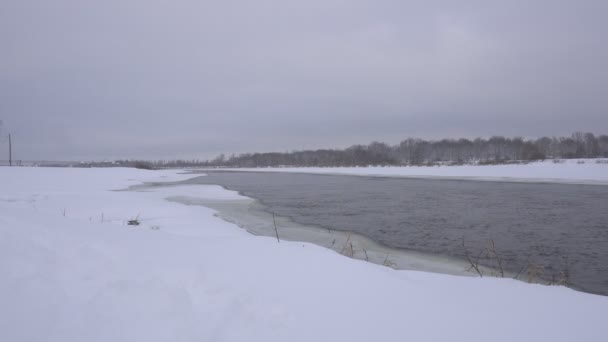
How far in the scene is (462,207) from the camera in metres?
13.5

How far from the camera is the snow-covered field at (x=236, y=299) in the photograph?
7.46ft

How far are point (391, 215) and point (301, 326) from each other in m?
10.2

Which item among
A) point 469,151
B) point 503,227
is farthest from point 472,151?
point 503,227

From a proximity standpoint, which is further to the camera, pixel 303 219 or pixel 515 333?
pixel 303 219

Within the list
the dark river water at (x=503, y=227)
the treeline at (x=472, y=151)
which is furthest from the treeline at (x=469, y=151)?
the dark river water at (x=503, y=227)

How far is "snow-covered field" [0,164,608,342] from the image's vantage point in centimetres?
227

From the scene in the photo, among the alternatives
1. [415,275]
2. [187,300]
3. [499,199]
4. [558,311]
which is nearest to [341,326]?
[187,300]

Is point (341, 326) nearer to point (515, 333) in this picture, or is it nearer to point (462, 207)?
point (515, 333)

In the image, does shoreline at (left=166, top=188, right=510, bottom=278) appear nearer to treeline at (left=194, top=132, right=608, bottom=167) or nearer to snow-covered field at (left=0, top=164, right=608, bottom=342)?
snow-covered field at (left=0, top=164, right=608, bottom=342)

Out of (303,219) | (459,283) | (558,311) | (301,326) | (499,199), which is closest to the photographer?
(301,326)

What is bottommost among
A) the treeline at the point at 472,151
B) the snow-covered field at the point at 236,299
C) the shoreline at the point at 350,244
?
the shoreline at the point at 350,244

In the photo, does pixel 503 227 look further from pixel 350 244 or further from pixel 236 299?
pixel 236 299

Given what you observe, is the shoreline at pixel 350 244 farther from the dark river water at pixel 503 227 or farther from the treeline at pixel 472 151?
the treeline at pixel 472 151

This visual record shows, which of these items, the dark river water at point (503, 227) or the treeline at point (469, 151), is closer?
the dark river water at point (503, 227)
